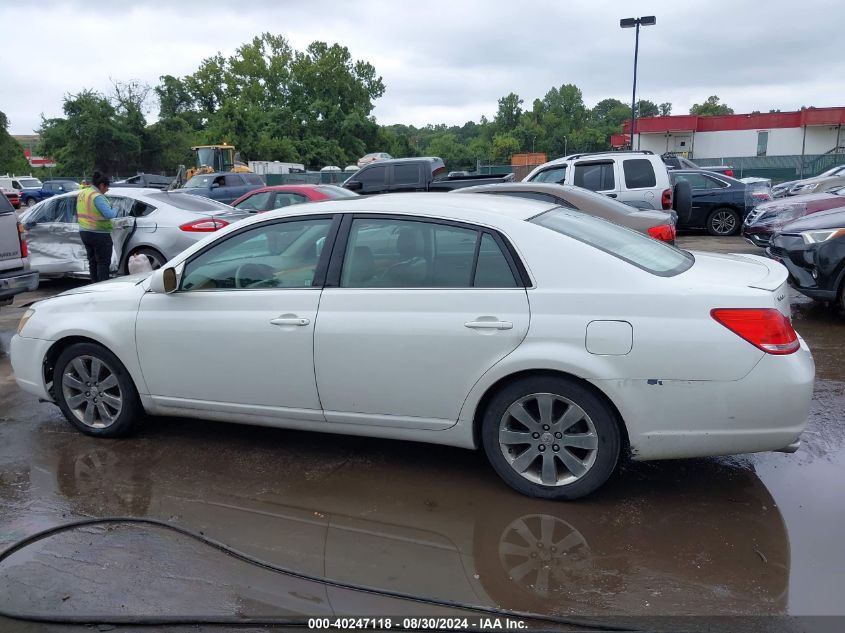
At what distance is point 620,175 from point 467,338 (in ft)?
34.4

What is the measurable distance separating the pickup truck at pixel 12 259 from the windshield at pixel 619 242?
6.32 m

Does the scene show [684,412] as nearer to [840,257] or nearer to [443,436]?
[443,436]

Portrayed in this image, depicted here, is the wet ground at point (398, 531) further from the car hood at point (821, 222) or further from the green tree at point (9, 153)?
the green tree at point (9, 153)

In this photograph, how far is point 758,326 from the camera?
3490mm

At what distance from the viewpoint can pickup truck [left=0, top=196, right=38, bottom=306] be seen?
7.89 meters

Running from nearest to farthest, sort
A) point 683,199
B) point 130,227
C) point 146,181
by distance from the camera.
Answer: point 130,227 < point 683,199 < point 146,181

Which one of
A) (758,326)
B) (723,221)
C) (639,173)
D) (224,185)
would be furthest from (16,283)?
(224,185)

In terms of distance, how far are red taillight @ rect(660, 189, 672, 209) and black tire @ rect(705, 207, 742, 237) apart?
15.0 ft

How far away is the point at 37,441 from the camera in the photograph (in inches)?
199

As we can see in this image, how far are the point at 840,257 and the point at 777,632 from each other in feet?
19.2

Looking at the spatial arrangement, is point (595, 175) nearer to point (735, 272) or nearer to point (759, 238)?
point (759, 238)

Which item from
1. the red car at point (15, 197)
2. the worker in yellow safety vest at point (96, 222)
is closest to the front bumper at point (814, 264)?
the worker in yellow safety vest at point (96, 222)

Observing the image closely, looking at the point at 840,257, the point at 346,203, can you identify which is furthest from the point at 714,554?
the point at 840,257

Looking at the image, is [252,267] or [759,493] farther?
[252,267]
